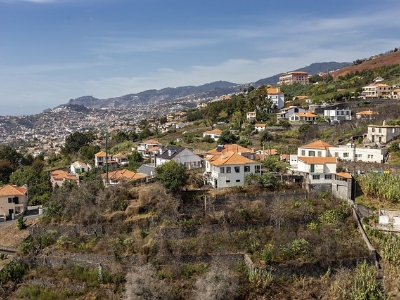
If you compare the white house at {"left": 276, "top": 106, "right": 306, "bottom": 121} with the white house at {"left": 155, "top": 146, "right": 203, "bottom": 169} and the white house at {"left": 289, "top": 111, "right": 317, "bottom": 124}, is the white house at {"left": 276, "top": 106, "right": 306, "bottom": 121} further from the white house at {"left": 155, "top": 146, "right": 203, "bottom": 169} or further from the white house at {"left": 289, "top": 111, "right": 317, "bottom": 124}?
the white house at {"left": 155, "top": 146, "right": 203, "bottom": 169}

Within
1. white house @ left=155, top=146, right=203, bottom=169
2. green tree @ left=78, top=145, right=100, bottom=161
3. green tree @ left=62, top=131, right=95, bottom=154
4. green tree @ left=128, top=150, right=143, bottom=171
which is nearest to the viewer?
white house @ left=155, top=146, right=203, bottom=169

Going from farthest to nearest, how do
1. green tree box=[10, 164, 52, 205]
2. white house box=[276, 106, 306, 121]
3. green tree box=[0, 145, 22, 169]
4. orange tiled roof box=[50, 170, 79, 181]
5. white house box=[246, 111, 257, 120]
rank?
white house box=[246, 111, 257, 120] < white house box=[276, 106, 306, 121] < green tree box=[0, 145, 22, 169] < orange tiled roof box=[50, 170, 79, 181] < green tree box=[10, 164, 52, 205]

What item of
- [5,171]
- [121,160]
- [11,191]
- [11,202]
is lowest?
[11,202]

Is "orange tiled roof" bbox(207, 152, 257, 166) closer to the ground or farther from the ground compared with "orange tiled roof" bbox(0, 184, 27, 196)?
farther from the ground

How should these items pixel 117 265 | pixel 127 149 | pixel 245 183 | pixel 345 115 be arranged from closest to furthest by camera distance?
1. pixel 117 265
2. pixel 245 183
3. pixel 345 115
4. pixel 127 149

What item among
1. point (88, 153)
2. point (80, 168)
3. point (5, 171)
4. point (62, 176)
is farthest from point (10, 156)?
point (62, 176)

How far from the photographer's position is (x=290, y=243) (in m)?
20.4

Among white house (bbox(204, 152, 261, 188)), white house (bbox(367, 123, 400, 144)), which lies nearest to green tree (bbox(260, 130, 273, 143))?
white house (bbox(367, 123, 400, 144))

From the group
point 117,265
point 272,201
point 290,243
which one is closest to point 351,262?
point 290,243

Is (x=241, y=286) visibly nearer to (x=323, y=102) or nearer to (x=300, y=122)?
(x=300, y=122)

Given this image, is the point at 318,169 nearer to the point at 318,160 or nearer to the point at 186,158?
the point at 318,160

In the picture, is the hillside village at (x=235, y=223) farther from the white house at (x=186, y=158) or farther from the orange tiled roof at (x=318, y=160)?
the white house at (x=186, y=158)

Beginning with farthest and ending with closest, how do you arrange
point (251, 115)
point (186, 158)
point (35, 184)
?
1. point (251, 115)
2. point (35, 184)
3. point (186, 158)

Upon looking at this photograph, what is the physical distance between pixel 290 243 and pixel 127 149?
3600cm
